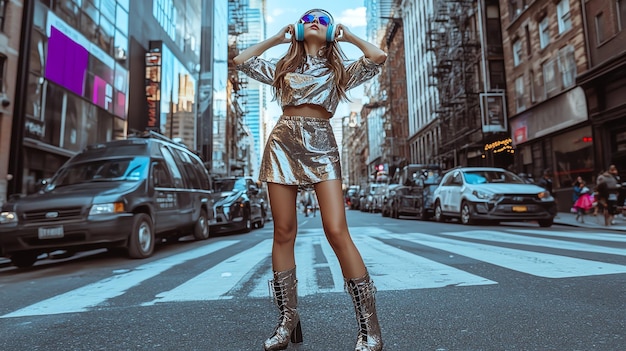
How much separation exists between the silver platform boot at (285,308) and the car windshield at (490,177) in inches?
448

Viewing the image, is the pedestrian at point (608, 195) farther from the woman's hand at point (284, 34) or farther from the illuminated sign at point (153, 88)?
the illuminated sign at point (153, 88)

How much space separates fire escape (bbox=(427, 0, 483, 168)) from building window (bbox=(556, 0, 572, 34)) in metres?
8.51

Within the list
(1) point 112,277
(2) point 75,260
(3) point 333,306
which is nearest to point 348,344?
(3) point 333,306

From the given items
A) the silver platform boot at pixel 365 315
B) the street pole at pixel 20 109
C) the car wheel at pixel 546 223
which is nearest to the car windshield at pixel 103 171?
the silver platform boot at pixel 365 315

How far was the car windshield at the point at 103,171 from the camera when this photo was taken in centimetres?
741

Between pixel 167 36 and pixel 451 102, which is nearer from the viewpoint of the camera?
pixel 167 36

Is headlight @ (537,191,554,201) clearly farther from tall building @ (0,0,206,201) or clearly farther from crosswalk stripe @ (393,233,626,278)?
tall building @ (0,0,206,201)

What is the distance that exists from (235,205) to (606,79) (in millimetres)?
14571

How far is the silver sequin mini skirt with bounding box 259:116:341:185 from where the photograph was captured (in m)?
2.25

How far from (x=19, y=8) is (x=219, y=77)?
89.1 ft

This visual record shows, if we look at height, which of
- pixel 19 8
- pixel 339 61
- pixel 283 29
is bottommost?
pixel 339 61

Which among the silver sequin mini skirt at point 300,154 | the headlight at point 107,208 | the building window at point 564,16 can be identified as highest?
the building window at point 564,16

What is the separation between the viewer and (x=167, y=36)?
28.8 meters

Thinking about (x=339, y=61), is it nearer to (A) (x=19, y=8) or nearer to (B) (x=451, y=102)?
(A) (x=19, y=8)
